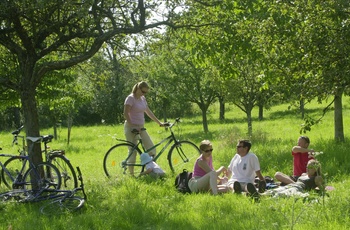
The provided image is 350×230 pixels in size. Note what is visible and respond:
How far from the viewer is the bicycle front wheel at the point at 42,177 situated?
7820 mm

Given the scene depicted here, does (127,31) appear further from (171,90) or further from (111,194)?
(171,90)

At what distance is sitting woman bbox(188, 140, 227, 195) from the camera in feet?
25.8

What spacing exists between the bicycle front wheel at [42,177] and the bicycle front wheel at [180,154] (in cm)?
262

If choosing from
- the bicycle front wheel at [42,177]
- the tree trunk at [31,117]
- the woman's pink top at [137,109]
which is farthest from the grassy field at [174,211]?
the woman's pink top at [137,109]

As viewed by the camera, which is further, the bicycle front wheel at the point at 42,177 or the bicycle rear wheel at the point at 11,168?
the bicycle rear wheel at the point at 11,168

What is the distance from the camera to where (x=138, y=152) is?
9742mm

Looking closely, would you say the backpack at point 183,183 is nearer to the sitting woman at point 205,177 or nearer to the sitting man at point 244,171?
the sitting woman at point 205,177

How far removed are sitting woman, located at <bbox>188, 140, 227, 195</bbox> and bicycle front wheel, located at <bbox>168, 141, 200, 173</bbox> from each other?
4.49 ft

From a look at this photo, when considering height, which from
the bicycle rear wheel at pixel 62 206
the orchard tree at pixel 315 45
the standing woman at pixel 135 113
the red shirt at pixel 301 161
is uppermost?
the orchard tree at pixel 315 45

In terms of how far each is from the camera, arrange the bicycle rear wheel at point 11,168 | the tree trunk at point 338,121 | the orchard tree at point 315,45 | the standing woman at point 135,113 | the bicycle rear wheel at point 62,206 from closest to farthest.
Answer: the bicycle rear wheel at point 62,206 → the orchard tree at point 315,45 → the bicycle rear wheel at point 11,168 → the standing woman at point 135,113 → the tree trunk at point 338,121

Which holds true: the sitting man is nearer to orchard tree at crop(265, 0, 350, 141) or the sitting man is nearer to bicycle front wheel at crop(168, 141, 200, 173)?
orchard tree at crop(265, 0, 350, 141)

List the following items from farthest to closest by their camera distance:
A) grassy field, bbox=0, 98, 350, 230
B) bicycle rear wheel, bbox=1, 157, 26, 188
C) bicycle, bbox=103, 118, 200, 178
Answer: bicycle, bbox=103, 118, 200, 178 → bicycle rear wheel, bbox=1, 157, 26, 188 → grassy field, bbox=0, 98, 350, 230

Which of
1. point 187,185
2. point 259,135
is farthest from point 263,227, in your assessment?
point 259,135

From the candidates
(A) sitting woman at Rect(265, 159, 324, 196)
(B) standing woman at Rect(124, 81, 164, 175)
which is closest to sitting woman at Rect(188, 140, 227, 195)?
(A) sitting woman at Rect(265, 159, 324, 196)
